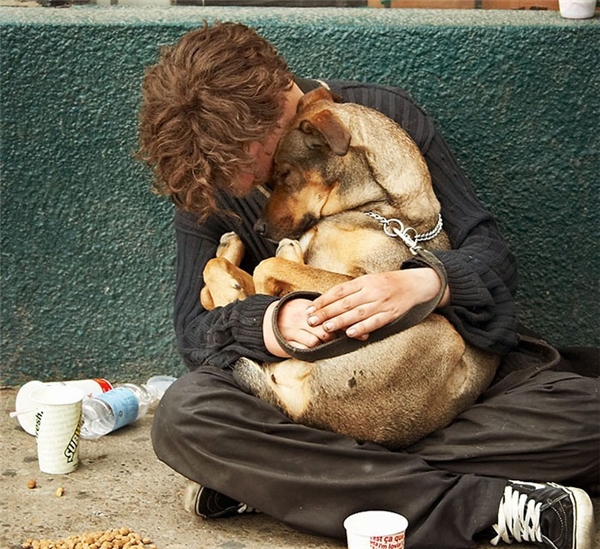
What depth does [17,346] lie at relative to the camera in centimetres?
492

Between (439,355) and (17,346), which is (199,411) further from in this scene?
(17,346)

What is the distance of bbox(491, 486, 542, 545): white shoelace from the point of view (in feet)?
11.1

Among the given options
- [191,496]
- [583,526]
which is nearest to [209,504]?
[191,496]

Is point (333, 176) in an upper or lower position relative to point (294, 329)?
upper

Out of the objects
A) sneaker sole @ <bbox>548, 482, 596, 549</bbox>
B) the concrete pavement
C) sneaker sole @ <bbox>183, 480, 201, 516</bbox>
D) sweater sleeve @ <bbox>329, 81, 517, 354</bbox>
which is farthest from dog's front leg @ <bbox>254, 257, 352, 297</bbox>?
sneaker sole @ <bbox>548, 482, 596, 549</bbox>

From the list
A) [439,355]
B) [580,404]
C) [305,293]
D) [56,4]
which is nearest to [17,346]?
[56,4]

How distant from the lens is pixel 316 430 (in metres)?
3.48

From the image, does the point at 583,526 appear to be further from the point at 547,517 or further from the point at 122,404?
the point at 122,404

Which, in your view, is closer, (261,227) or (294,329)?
(294,329)

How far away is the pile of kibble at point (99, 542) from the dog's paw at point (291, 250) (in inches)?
41.0

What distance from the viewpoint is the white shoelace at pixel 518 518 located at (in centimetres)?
339

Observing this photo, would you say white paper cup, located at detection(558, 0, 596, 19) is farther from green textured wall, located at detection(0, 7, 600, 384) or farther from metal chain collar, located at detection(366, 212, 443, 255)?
metal chain collar, located at detection(366, 212, 443, 255)

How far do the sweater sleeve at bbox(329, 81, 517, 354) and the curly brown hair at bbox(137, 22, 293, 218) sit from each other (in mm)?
585

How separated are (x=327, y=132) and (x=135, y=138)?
1.44 metres
